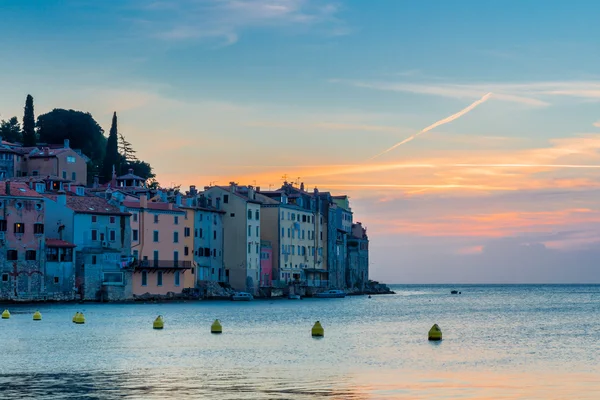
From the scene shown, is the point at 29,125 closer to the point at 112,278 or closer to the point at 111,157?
the point at 111,157

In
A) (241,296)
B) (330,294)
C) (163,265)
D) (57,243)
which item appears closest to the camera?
(57,243)

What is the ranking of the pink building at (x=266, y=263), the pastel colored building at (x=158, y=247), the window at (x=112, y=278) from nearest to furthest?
the window at (x=112, y=278) → the pastel colored building at (x=158, y=247) → the pink building at (x=266, y=263)

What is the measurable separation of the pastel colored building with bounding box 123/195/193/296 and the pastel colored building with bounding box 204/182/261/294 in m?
9.78

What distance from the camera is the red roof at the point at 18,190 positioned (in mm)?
109938

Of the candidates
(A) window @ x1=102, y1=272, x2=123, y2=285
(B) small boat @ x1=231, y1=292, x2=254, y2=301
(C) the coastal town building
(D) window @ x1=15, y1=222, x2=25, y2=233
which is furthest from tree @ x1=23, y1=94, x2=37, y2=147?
(D) window @ x1=15, y1=222, x2=25, y2=233

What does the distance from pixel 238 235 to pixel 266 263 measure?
9.17 metres

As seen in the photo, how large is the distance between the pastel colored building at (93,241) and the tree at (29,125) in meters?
38.4

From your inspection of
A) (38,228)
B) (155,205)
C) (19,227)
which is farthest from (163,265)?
(19,227)

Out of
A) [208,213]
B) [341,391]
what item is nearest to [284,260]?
[208,213]

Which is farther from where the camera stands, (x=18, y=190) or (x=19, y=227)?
(x=18, y=190)

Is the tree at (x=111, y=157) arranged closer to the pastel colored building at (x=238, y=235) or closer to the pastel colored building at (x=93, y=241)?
the pastel colored building at (x=238, y=235)

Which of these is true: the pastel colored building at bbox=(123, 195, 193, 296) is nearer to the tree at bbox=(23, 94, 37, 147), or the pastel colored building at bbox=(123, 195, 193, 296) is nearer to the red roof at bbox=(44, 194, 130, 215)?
the red roof at bbox=(44, 194, 130, 215)

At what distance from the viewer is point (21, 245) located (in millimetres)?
109875

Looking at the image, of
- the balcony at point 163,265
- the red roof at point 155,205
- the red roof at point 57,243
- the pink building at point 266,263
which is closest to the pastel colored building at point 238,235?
the pink building at point 266,263
